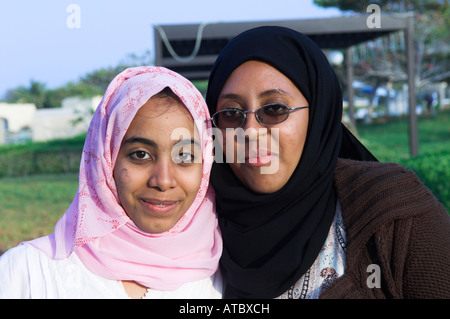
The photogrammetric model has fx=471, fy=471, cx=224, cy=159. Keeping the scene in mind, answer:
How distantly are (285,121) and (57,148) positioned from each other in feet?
49.2

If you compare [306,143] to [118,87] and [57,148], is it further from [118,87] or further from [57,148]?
[57,148]

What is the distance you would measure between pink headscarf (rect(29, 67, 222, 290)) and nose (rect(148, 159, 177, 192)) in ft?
0.59

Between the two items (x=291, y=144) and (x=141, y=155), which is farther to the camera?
(x=291, y=144)

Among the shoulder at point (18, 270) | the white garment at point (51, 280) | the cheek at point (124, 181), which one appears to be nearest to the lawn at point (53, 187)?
the white garment at point (51, 280)

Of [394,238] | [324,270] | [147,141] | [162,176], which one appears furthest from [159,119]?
[394,238]

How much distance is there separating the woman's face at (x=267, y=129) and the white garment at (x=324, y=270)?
0.30 metres

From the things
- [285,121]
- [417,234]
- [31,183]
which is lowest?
[31,183]

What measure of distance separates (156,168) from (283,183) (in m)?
0.52

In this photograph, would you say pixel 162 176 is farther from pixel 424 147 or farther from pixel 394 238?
pixel 424 147

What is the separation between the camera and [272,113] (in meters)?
1.88

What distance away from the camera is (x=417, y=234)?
5.50 feet

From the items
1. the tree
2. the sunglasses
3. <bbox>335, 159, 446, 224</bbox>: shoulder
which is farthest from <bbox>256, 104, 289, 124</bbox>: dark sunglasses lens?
the tree

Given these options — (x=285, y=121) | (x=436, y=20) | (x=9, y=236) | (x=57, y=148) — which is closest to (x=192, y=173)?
(x=285, y=121)

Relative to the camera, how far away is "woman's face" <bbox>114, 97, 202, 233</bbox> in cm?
177
